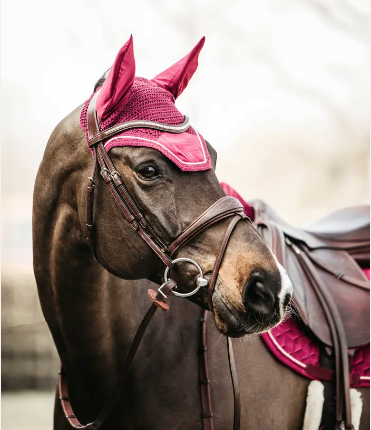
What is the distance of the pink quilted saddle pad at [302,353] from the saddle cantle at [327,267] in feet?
0.23

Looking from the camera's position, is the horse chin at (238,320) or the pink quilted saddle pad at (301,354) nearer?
the horse chin at (238,320)

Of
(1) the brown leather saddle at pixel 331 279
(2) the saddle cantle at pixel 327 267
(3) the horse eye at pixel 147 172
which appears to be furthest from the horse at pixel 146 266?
(2) the saddle cantle at pixel 327 267

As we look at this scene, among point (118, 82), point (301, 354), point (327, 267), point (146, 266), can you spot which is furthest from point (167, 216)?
point (327, 267)

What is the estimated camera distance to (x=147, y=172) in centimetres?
164

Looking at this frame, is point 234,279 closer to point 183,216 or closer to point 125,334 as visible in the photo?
point 183,216

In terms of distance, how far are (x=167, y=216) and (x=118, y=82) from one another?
488 millimetres

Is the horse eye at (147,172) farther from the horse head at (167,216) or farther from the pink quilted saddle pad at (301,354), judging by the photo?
the pink quilted saddle pad at (301,354)

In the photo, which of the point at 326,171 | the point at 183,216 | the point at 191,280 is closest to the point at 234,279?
the point at 191,280

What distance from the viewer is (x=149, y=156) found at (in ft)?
5.37

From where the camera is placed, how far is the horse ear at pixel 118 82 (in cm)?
161

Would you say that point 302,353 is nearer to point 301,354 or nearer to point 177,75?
point 301,354

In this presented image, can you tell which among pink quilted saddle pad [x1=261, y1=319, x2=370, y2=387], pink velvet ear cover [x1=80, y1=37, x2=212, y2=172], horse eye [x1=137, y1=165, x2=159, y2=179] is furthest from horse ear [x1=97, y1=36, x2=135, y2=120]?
pink quilted saddle pad [x1=261, y1=319, x2=370, y2=387]

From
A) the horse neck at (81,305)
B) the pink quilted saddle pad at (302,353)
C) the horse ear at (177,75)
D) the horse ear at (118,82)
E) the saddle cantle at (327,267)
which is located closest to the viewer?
the horse ear at (118,82)

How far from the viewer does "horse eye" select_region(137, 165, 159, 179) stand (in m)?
1.63
